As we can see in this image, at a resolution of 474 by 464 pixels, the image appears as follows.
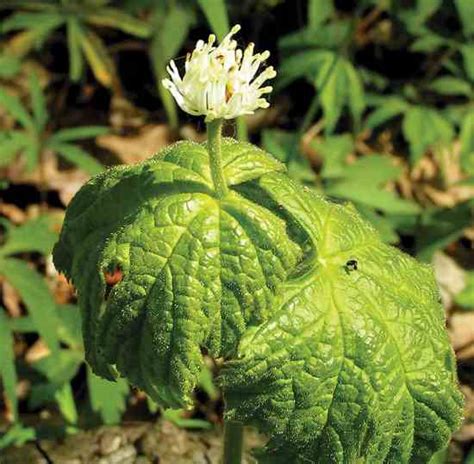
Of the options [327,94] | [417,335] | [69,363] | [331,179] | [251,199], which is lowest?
[69,363]

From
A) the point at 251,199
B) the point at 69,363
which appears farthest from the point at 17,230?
the point at 251,199

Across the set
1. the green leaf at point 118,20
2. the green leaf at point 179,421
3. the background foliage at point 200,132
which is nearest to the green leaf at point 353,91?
the background foliage at point 200,132

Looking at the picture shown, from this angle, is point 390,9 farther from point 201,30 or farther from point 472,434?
point 472,434

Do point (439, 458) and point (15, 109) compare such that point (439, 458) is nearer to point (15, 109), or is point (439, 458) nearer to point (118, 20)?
point (15, 109)

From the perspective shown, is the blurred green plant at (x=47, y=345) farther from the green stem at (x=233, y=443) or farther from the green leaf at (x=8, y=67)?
the green stem at (x=233, y=443)

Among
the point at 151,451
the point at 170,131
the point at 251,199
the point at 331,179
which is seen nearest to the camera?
the point at 251,199

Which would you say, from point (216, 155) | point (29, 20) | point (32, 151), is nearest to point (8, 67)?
point (29, 20)

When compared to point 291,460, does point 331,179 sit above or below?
below
